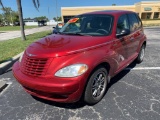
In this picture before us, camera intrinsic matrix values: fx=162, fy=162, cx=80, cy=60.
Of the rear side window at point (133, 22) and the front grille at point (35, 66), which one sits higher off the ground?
the rear side window at point (133, 22)

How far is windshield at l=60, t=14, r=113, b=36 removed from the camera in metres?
3.71

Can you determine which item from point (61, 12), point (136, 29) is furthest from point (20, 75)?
point (61, 12)

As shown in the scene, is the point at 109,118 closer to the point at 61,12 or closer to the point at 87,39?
the point at 87,39

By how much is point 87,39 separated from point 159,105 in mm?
1929

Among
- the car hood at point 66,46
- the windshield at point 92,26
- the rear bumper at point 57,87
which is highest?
the windshield at point 92,26

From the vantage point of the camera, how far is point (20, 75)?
3.05 m

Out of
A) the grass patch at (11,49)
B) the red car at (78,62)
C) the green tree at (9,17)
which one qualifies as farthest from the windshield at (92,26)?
the green tree at (9,17)

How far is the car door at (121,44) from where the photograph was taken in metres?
3.71

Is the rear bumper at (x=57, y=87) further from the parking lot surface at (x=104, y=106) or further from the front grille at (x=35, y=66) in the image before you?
the parking lot surface at (x=104, y=106)

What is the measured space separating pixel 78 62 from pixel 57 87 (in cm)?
54

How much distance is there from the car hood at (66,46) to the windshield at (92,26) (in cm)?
30

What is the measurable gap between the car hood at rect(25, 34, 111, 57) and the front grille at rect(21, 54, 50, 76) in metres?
0.10

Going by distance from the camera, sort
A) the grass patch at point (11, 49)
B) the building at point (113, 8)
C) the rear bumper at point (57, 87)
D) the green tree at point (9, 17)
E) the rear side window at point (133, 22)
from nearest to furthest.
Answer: the rear bumper at point (57, 87), the rear side window at point (133, 22), the grass patch at point (11, 49), the building at point (113, 8), the green tree at point (9, 17)

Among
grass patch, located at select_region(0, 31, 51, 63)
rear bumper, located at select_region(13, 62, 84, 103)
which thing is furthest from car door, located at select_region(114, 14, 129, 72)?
grass patch, located at select_region(0, 31, 51, 63)
